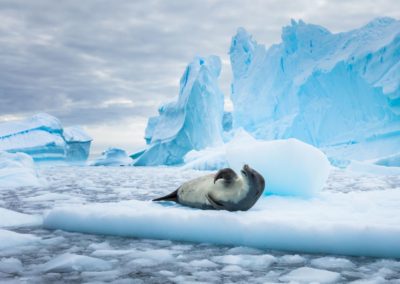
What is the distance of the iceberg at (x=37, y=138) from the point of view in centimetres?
2455

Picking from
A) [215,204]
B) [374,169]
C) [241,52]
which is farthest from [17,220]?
[241,52]

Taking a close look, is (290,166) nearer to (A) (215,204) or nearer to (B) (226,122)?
(A) (215,204)

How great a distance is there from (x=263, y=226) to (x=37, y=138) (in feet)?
83.7

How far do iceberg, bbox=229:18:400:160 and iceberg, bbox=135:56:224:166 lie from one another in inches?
106

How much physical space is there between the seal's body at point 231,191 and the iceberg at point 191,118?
18559mm

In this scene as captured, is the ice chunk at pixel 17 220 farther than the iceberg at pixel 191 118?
No

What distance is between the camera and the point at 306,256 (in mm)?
2355

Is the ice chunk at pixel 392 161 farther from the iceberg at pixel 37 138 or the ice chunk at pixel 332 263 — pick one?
the iceberg at pixel 37 138

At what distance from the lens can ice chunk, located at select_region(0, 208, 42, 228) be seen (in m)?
3.24

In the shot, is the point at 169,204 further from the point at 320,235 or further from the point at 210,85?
the point at 210,85

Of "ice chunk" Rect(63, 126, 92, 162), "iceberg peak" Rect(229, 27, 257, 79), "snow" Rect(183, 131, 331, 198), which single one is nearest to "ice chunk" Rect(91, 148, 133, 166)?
"ice chunk" Rect(63, 126, 92, 162)

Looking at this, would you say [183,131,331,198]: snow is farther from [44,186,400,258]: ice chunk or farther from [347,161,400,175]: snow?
[347,161,400,175]: snow

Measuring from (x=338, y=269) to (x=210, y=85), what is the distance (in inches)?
840

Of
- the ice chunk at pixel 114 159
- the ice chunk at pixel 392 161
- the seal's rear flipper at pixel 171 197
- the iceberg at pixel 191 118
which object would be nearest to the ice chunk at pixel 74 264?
the seal's rear flipper at pixel 171 197
